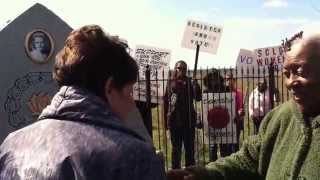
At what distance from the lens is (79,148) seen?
1872 millimetres

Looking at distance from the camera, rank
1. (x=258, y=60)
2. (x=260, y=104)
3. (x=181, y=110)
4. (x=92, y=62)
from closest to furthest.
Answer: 1. (x=92, y=62)
2. (x=181, y=110)
3. (x=260, y=104)
4. (x=258, y=60)

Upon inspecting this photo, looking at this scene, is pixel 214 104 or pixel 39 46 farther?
pixel 214 104

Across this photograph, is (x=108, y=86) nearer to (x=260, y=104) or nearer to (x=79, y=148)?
(x=79, y=148)

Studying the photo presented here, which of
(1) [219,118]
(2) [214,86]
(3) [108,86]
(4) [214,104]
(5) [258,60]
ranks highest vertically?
(3) [108,86]

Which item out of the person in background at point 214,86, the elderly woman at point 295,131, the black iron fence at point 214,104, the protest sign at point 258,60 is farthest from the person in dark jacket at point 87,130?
the protest sign at point 258,60

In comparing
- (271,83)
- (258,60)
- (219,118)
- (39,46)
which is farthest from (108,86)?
(258,60)

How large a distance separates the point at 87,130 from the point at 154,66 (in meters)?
9.27

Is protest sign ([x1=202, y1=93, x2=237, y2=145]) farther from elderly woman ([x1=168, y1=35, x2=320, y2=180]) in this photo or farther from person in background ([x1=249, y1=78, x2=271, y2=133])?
elderly woman ([x1=168, y1=35, x2=320, y2=180])

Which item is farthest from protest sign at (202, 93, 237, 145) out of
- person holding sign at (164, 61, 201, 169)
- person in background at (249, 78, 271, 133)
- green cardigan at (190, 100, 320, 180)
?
green cardigan at (190, 100, 320, 180)

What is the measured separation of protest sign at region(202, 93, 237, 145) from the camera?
10.6m

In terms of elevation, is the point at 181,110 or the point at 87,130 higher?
the point at 87,130

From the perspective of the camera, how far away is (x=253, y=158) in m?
3.12

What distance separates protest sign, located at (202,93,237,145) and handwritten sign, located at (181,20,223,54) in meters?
1.58

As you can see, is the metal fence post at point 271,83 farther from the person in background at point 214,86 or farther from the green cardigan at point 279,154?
the green cardigan at point 279,154
